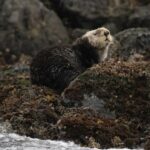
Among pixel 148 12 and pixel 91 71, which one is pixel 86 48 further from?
pixel 148 12

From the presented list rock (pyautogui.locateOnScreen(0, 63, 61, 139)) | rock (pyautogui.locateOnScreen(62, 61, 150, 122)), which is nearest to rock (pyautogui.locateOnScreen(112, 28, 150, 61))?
rock (pyautogui.locateOnScreen(0, 63, 61, 139))

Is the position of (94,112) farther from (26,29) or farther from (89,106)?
(26,29)

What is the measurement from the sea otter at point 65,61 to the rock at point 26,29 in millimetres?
9954

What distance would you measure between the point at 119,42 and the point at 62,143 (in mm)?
9391

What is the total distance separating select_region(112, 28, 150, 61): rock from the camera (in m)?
19.1

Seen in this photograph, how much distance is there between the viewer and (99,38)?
16797 mm

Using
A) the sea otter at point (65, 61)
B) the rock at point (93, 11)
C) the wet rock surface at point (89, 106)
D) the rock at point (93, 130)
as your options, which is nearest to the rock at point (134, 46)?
the wet rock surface at point (89, 106)

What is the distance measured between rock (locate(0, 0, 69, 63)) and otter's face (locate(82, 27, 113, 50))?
32.1 feet

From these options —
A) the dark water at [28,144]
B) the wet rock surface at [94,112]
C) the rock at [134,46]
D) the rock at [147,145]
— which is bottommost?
A: the rock at [147,145]

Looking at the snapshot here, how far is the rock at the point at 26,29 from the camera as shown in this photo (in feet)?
87.6

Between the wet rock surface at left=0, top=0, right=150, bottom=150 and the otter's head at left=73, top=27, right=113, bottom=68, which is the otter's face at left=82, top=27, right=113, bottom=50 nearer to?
the otter's head at left=73, top=27, right=113, bottom=68

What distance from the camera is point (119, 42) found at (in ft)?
67.5

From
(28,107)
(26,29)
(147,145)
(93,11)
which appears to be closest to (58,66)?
(28,107)

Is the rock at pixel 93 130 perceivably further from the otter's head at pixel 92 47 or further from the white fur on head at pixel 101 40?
the white fur on head at pixel 101 40
